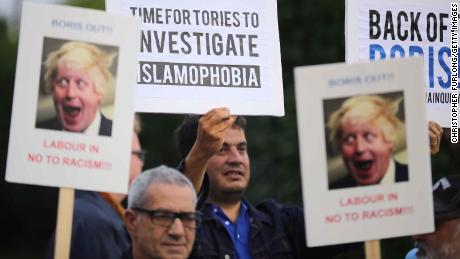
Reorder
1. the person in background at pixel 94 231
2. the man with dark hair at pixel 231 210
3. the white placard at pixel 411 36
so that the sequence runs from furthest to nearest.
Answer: the person in background at pixel 94 231 → the white placard at pixel 411 36 → the man with dark hair at pixel 231 210

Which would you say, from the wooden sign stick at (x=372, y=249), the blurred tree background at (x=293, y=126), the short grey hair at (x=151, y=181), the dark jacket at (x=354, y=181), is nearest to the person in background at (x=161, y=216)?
the short grey hair at (x=151, y=181)

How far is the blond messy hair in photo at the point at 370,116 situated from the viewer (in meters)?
5.53

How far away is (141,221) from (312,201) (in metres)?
0.69

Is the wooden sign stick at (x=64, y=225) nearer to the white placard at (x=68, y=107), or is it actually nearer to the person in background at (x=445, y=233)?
the white placard at (x=68, y=107)

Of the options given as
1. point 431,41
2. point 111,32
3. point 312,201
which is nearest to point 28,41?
point 111,32

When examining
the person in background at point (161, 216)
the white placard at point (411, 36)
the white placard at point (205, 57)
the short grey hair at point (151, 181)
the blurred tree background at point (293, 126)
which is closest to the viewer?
the person in background at point (161, 216)

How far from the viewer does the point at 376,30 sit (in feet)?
21.9

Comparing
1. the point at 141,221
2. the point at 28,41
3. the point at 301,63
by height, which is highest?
the point at 301,63

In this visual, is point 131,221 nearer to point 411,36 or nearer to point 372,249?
point 372,249

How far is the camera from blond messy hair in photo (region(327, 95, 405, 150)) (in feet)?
18.1

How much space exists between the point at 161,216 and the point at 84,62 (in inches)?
26.6

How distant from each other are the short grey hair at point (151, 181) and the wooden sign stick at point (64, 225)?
260 mm

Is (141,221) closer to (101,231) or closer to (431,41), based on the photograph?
(101,231)

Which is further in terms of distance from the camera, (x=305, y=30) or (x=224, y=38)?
(x=305, y=30)
